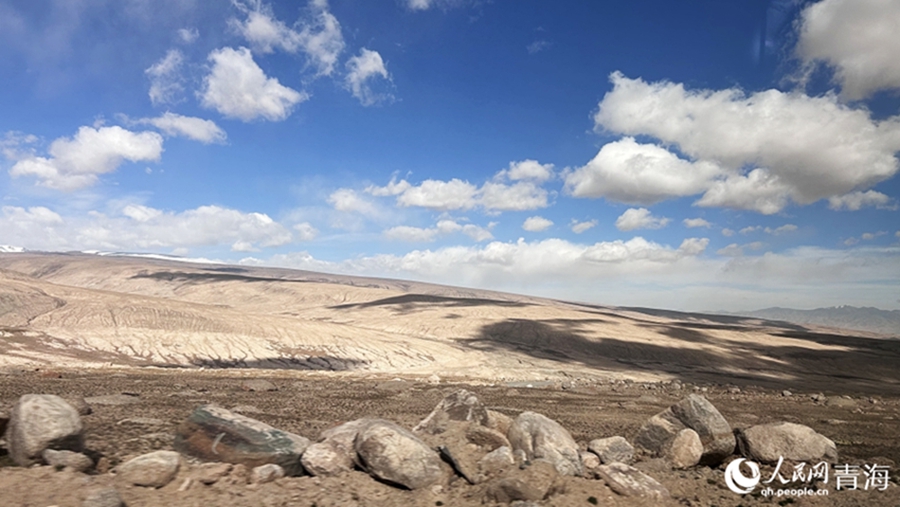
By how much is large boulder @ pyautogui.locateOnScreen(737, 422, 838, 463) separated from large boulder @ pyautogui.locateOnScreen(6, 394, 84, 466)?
57.8 feet

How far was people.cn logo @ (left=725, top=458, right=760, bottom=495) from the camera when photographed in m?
12.3

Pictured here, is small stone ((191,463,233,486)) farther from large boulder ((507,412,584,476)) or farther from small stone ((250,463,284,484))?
large boulder ((507,412,584,476))

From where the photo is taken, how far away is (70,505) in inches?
330

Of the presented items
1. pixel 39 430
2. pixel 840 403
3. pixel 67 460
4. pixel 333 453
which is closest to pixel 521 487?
pixel 333 453

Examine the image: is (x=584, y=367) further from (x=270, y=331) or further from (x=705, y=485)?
(x=705, y=485)

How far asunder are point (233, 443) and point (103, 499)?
291 centimetres

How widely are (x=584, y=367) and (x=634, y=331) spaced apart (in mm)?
31795

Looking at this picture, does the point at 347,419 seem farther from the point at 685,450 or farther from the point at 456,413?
the point at 685,450

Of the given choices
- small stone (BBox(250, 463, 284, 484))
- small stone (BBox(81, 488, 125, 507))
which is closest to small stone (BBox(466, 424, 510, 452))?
small stone (BBox(250, 463, 284, 484))

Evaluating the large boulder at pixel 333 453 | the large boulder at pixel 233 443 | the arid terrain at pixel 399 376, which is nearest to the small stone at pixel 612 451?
the arid terrain at pixel 399 376

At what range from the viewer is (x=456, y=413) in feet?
47.8

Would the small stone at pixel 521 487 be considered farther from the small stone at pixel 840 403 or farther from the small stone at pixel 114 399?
the small stone at pixel 840 403

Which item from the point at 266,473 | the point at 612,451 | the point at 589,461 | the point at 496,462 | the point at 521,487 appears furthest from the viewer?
the point at 612,451

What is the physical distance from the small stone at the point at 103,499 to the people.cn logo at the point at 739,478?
1375cm
